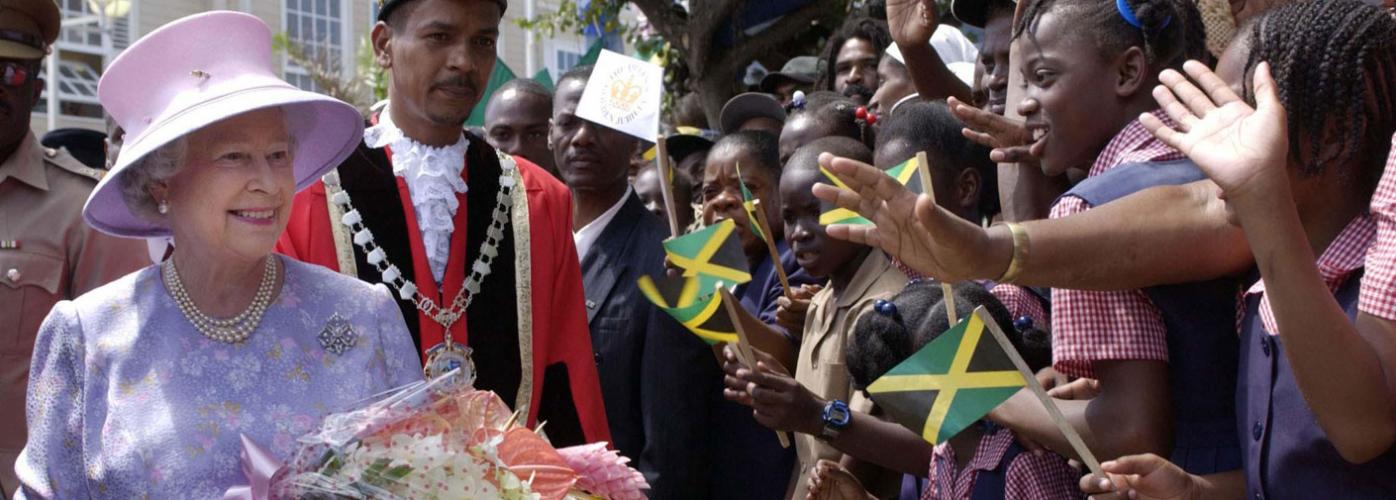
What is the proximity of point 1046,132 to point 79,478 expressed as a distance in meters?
2.15

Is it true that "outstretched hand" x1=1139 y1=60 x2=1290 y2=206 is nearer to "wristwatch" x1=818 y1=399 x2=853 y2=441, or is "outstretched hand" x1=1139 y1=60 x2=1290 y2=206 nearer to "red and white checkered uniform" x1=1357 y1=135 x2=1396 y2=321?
"red and white checkered uniform" x1=1357 y1=135 x2=1396 y2=321

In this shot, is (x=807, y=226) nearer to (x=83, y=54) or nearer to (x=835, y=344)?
(x=835, y=344)

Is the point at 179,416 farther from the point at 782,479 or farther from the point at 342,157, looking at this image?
the point at 782,479

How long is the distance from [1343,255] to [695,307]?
2262 mm

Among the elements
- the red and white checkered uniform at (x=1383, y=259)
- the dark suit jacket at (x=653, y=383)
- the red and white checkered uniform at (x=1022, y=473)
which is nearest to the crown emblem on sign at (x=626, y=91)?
the dark suit jacket at (x=653, y=383)

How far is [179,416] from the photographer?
123 inches

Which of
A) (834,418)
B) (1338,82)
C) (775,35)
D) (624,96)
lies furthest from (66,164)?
(775,35)

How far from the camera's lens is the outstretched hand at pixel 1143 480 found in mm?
2857

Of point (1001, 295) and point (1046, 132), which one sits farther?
point (1001, 295)

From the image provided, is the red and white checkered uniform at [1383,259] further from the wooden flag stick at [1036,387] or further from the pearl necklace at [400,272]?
the pearl necklace at [400,272]

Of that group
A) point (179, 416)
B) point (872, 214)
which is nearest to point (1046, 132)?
point (872, 214)

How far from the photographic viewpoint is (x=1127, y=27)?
12.1 feet

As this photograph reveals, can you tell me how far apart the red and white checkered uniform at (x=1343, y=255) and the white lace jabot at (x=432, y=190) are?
2.37 meters

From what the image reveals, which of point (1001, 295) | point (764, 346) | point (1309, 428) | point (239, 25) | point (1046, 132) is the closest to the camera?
point (1309, 428)
